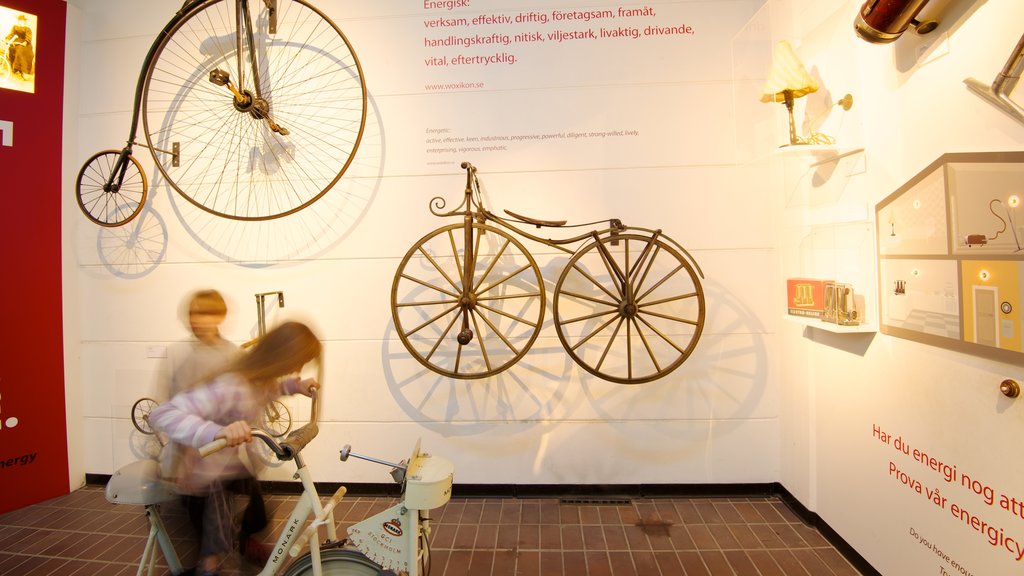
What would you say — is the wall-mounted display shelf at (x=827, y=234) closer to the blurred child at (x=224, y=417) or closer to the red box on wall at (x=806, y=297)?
the red box on wall at (x=806, y=297)

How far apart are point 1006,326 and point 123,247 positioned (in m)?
4.08

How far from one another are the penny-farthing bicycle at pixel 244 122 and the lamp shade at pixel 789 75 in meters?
2.13

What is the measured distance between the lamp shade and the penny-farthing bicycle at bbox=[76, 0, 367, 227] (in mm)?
2129

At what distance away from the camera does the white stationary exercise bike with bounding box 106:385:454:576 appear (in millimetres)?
1586

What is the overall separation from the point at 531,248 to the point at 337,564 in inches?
68.8

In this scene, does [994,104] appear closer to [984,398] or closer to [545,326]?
[984,398]

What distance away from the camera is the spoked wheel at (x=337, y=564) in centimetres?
166

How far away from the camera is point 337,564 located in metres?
1.67

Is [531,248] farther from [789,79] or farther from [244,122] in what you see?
[244,122]

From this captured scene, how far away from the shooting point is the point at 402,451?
2.88 metres

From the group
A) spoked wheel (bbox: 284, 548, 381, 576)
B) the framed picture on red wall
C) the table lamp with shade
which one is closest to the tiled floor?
spoked wheel (bbox: 284, 548, 381, 576)

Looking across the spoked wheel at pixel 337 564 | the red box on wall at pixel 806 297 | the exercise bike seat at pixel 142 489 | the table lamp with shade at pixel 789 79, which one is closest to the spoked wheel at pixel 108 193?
the exercise bike seat at pixel 142 489

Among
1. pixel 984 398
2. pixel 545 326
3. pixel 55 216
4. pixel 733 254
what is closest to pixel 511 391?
pixel 545 326

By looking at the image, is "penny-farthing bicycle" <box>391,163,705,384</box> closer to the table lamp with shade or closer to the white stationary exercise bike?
the table lamp with shade
